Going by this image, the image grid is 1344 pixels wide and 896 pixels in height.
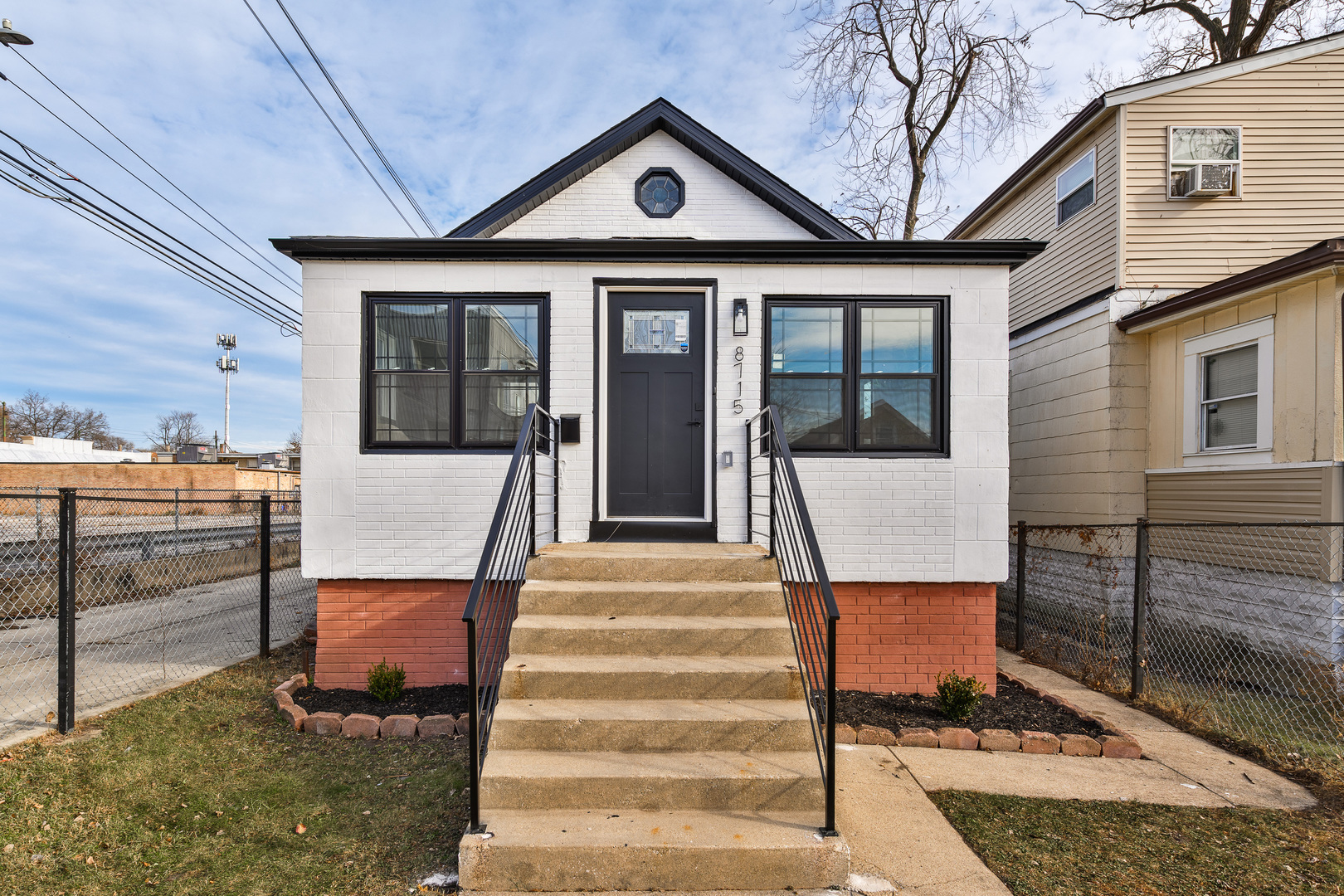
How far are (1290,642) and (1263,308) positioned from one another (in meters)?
3.37

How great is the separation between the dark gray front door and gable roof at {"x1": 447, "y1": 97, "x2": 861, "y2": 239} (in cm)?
243

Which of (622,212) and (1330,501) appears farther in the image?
(622,212)

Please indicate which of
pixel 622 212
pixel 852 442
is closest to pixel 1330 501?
pixel 852 442

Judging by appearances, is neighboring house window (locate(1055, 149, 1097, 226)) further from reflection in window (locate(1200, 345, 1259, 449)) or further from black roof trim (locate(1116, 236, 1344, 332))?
reflection in window (locate(1200, 345, 1259, 449))

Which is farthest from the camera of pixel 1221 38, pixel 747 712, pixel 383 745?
pixel 1221 38

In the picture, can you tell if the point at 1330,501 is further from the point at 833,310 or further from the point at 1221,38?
the point at 1221,38

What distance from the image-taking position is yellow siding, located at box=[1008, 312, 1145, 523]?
743 cm

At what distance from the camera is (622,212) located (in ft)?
23.1

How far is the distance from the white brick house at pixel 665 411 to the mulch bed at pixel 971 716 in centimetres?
23

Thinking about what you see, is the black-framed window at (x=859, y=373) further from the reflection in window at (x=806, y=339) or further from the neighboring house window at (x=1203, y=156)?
the neighboring house window at (x=1203, y=156)

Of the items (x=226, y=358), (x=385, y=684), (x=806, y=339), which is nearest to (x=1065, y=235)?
(x=806, y=339)

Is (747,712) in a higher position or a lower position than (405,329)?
lower

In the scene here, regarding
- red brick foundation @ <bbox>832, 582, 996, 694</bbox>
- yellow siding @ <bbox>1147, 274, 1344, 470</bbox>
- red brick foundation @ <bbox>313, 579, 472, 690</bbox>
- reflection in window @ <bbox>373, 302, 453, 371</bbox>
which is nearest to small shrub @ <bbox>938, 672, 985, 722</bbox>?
red brick foundation @ <bbox>832, 582, 996, 694</bbox>

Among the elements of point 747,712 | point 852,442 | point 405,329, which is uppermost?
point 405,329
